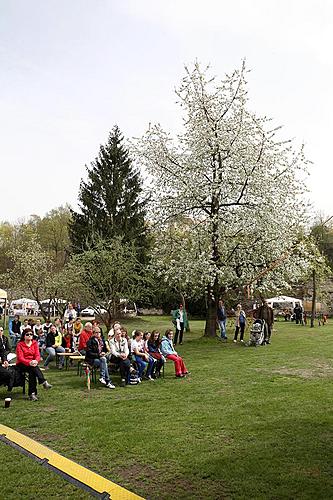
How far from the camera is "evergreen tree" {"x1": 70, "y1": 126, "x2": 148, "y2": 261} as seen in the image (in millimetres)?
35156

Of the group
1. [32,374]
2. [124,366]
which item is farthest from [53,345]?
[32,374]

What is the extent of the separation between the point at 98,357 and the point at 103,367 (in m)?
0.31

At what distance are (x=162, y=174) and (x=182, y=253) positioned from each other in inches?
137

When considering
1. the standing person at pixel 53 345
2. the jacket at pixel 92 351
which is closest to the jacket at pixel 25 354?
the jacket at pixel 92 351

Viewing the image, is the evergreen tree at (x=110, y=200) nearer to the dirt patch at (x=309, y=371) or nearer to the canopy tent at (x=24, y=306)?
the canopy tent at (x=24, y=306)

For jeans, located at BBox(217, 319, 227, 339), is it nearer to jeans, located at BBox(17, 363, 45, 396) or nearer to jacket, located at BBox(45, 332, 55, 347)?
jacket, located at BBox(45, 332, 55, 347)

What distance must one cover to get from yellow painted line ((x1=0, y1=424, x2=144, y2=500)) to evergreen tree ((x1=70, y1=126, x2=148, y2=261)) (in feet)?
90.6

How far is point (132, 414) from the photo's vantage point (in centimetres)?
843

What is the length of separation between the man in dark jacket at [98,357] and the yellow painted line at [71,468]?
145 inches

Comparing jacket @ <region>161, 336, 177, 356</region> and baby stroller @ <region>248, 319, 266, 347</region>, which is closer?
jacket @ <region>161, 336, 177, 356</region>

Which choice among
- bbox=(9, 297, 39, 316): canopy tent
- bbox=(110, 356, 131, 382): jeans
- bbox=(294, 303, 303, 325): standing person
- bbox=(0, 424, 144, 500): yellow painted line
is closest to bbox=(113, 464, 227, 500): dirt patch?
bbox=(0, 424, 144, 500): yellow painted line

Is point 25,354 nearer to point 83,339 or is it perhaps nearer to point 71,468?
point 83,339

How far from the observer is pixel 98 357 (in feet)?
37.3

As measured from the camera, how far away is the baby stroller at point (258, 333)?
1834cm
